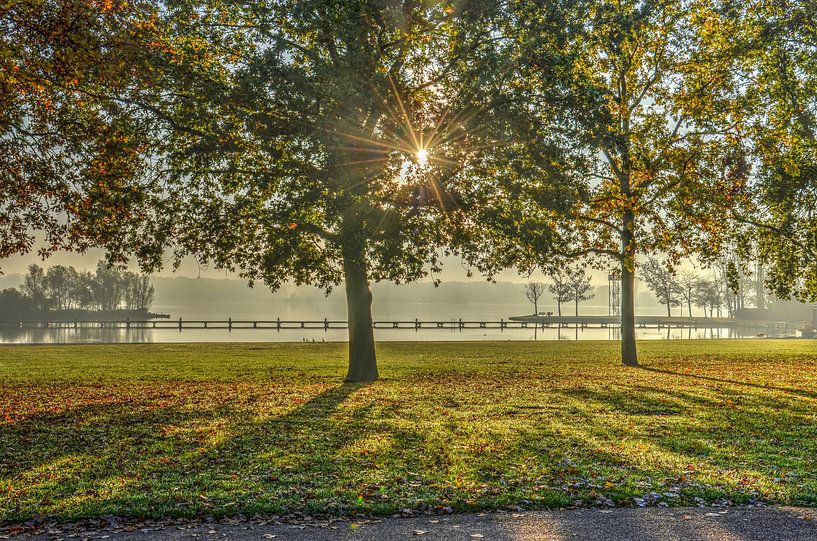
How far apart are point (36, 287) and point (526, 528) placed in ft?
488

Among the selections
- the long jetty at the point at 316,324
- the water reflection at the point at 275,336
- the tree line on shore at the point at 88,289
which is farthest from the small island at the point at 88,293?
the water reflection at the point at 275,336

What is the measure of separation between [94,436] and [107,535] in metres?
4.64

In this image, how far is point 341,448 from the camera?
8664 mm

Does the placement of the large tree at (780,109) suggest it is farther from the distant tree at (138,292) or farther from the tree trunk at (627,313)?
the distant tree at (138,292)

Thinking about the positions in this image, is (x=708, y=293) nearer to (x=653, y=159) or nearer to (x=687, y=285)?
(x=687, y=285)

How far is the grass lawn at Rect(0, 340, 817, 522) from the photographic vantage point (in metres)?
6.41

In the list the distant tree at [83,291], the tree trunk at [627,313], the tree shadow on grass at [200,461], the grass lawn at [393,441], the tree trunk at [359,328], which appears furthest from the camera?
the distant tree at [83,291]

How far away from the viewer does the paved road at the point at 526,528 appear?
5297 mm

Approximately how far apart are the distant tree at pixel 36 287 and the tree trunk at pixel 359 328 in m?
122

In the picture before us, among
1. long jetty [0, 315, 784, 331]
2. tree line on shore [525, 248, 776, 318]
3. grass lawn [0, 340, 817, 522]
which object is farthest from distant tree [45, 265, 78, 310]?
grass lawn [0, 340, 817, 522]

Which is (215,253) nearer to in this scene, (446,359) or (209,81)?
(209,81)

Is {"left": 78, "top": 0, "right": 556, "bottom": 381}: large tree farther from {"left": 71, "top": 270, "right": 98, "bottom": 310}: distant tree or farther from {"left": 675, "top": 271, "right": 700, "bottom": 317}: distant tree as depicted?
{"left": 71, "top": 270, "right": 98, "bottom": 310}: distant tree

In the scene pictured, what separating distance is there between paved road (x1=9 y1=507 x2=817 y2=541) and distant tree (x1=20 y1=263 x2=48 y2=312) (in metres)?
133

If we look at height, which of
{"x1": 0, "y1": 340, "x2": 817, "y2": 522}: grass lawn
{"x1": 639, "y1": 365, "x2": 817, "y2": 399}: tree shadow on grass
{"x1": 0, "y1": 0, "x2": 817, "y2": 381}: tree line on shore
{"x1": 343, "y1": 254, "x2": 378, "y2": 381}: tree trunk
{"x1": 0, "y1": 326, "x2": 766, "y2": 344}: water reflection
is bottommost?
{"x1": 0, "y1": 326, "x2": 766, "y2": 344}: water reflection
